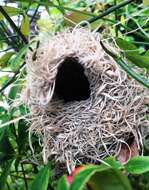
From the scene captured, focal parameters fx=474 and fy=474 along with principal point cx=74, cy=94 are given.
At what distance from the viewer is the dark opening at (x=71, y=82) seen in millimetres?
727

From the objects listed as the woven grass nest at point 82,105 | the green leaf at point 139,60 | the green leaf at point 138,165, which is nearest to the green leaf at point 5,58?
the woven grass nest at point 82,105

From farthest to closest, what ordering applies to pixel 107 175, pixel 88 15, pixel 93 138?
1. pixel 88 15
2. pixel 93 138
3. pixel 107 175

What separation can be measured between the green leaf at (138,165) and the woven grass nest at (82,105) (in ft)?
0.42

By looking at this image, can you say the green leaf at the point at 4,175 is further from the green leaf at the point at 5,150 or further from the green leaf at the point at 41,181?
the green leaf at the point at 41,181

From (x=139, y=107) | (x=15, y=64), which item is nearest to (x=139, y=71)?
(x=139, y=107)

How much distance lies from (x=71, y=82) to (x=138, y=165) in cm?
27

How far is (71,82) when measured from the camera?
76 centimetres

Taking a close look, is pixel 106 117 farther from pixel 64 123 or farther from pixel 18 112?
pixel 18 112

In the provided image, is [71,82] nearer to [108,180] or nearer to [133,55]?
[133,55]

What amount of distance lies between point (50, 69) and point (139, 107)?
0.14m

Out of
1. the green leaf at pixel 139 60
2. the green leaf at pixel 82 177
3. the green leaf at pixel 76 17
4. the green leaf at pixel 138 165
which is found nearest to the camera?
the green leaf at pixel 82 177

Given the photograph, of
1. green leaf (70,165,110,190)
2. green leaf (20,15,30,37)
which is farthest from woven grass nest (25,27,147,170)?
green leaf (70,165,110,190)

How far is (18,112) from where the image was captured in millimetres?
822

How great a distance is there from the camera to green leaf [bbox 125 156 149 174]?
1.69ft
